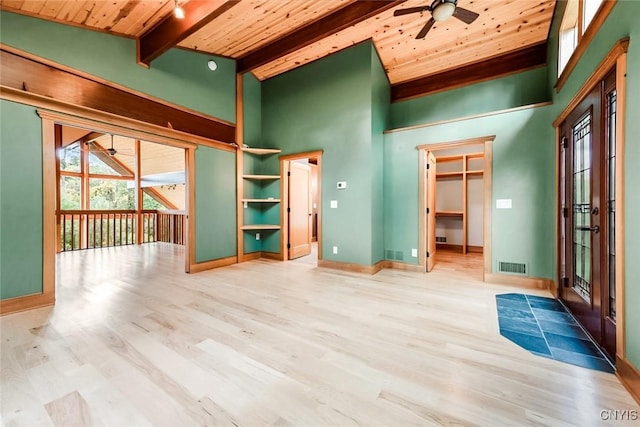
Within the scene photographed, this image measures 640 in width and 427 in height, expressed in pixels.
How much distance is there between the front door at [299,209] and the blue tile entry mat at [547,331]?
361 centimetres

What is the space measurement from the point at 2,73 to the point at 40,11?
80 centimetres

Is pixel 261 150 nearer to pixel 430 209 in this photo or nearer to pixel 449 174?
pixel 430 209

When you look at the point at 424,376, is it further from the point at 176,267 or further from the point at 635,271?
the point at 176,267

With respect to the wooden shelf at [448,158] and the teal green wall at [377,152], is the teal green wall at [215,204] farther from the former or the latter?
the wooden shelf at [448,158]

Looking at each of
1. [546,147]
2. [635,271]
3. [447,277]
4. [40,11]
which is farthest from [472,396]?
[40,11]

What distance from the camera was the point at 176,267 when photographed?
4.48m

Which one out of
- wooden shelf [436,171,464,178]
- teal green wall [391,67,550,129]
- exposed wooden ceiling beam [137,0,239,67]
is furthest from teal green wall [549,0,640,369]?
wooden shelf [436,171,464,178]

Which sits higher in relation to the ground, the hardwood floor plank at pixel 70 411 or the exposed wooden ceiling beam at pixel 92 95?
the exposed wooden ceiling beam at pixel 92 95

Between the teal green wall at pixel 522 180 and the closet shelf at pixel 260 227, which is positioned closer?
the teal green wall at pixel 522 180

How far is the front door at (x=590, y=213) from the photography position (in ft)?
5.87

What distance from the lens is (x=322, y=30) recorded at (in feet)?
11.9

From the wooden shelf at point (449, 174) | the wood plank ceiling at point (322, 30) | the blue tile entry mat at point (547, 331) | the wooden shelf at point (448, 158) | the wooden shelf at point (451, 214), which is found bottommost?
the blue tile entry mat at point (547, 331)

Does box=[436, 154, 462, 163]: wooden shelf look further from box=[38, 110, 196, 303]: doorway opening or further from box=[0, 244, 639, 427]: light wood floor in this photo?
box=[38, 110, 196, 303]: doorway opening

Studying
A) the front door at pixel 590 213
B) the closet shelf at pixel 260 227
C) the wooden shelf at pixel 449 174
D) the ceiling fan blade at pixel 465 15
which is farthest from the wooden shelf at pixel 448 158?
the closet shelf at pixel 260 227
